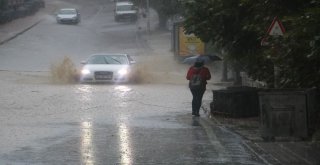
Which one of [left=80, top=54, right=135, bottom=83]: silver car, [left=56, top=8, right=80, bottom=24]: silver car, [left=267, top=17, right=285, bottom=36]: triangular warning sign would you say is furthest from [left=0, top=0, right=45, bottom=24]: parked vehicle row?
[left=267, top=17, right=285, bottom=36]: triangular warning sign

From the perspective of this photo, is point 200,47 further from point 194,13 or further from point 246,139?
point 246,139

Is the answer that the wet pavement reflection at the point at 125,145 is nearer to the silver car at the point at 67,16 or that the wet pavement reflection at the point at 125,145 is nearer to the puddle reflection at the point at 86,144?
the puddle reflection at the point at 86,144

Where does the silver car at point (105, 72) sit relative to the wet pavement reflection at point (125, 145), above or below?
above

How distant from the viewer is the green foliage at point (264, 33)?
37.6 feet

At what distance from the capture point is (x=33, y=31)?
5888 centimetres

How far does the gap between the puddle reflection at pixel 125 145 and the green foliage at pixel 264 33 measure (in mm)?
3122

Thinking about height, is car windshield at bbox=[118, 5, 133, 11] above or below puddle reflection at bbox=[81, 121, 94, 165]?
above

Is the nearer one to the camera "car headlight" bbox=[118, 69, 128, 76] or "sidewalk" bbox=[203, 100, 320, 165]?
"sidewalk" bbox=[203, 100, 320, 165]

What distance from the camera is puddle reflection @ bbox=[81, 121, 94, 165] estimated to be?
10820mm

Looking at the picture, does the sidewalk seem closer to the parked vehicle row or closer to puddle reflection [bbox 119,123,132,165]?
puddle reflection [bbox 119,123,132,165]

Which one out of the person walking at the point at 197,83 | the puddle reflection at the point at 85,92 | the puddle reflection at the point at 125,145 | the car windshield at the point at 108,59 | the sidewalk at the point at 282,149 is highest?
the car windshield at the point at 108,59

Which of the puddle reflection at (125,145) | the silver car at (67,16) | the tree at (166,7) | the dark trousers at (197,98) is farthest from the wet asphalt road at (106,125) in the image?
the silver car at (67,16)

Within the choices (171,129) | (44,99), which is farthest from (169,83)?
(171,129)

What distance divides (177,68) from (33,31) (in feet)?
74.2
